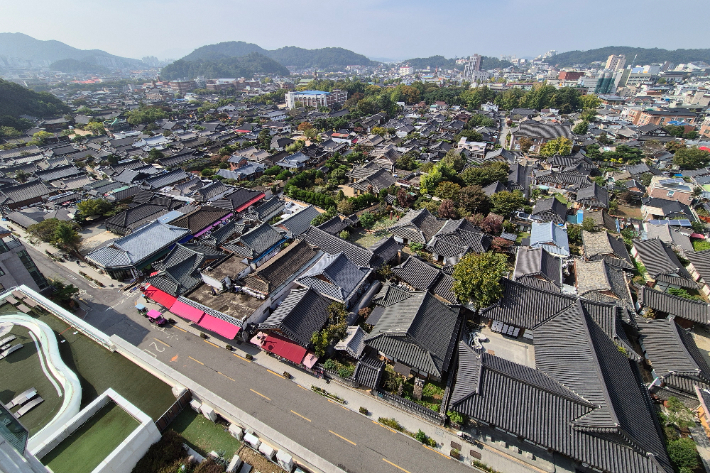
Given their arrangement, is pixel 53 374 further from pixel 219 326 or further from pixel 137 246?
pixel 137 246

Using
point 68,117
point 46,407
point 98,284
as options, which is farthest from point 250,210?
point 68,117

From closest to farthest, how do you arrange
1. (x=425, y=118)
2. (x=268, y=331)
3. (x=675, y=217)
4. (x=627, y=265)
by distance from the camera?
(x=268, y=331) → (x=627, y=265) → (x=675, y=217) → (x=425, y=118)

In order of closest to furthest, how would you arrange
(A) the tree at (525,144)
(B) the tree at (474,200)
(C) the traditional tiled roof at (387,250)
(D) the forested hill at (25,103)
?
(C) the traditional tiled roof at (387,250) → (B) the tree at (474,200) → (A) the tree at (525,144) → (D) the forested hill at (25,103)

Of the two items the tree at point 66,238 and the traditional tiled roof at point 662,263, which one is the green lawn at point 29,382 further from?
the traditional tiled roof at point 662,263

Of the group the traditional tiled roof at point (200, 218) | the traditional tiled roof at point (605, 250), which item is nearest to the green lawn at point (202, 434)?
the traditional tiled roof at point (200, 218)

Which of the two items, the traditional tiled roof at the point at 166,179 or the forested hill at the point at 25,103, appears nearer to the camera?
the traditional tiled roof at the point at 166,179

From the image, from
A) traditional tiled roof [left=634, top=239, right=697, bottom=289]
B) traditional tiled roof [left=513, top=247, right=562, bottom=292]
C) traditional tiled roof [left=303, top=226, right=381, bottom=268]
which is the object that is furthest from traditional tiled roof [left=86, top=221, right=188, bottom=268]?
traditional tiled roof [left=634, top=239, right=697, bottom=289]

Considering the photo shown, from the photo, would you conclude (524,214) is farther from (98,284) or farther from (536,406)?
(98,284)
